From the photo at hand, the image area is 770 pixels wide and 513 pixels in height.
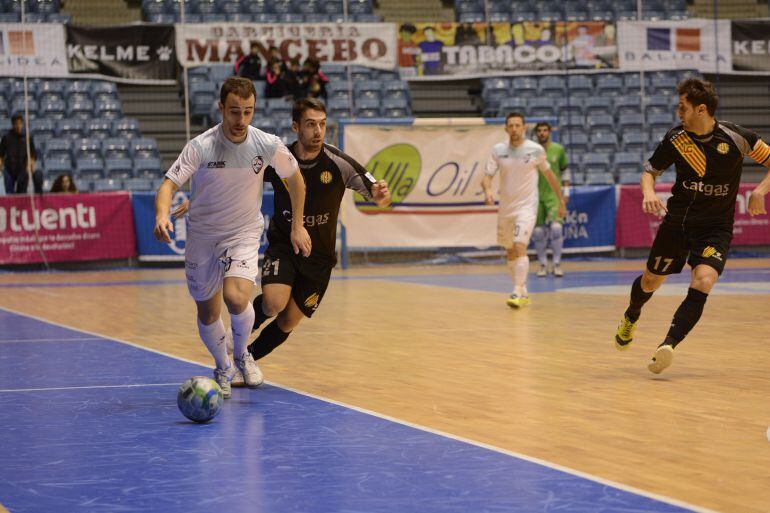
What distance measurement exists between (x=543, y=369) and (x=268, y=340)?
6.22 feet

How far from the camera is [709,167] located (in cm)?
809

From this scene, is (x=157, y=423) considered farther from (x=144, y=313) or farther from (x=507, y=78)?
(x=507, y=78)

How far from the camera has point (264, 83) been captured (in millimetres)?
24656

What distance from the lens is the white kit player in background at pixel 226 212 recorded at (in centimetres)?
720

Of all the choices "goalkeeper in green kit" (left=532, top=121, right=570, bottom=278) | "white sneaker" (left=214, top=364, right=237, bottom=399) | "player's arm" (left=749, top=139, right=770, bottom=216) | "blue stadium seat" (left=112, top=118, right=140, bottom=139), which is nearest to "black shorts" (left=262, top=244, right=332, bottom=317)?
"white sneaker" (left=214, top=364, right=237, bottom=399)

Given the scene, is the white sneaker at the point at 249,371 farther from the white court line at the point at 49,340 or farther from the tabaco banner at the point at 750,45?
the tabaco banner at the point at 750,45

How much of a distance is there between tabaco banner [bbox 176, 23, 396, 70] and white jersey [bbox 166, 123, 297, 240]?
17463 mm

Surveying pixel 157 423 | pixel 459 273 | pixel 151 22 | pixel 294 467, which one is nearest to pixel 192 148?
pixel 157 423

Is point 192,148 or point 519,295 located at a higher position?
point 192,148

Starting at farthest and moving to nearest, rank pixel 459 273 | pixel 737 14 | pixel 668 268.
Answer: pixel 737 14
pixel 459 273
pixel 668 268

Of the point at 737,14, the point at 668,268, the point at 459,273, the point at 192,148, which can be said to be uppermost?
the point at 737,14

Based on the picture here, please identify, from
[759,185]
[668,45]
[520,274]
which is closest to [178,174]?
[759,185]

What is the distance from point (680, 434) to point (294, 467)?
76.0 inches

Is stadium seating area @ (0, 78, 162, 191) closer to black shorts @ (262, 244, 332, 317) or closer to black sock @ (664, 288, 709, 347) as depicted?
black shorts @ (262, 244, 332, 317)
